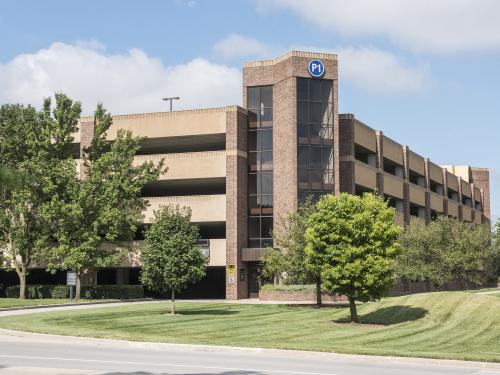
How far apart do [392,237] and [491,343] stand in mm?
7871

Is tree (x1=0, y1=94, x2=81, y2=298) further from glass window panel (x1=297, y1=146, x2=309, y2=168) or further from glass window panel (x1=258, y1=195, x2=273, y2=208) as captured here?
glass window panel (x1=297, y1=146, x2=309, y2=168)

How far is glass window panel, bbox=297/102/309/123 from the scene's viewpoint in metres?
57.5

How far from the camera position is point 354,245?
32781mm

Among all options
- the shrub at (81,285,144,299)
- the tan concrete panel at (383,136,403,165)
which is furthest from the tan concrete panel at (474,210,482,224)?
the shrub at (81,285,144,299)

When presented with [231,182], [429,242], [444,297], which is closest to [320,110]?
[231,182]

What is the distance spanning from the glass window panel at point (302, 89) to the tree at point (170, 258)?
23.2 metres

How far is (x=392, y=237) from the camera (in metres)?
33.5

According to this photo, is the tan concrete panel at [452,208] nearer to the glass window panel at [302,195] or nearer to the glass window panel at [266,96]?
the glass window panel at [302,195]

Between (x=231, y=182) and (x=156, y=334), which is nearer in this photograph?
(x=156, y=334)

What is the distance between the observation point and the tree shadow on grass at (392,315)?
34281 millimetres

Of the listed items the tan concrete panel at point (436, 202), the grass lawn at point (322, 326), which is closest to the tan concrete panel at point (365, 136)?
the tan concrete panel at point (436, 202)

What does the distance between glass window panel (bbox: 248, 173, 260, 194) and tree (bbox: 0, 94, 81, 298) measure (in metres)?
15.2

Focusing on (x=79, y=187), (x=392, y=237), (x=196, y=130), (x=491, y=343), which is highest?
(x=196, y=130)

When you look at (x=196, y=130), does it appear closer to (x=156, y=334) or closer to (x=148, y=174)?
(x=148, y=174)
